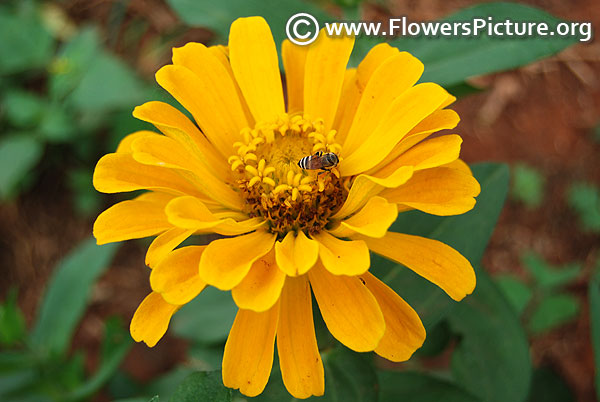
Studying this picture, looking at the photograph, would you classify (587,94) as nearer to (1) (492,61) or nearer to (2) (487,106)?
(2) (487,106)

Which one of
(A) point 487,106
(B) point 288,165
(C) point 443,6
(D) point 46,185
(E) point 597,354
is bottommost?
(E) point 597,354

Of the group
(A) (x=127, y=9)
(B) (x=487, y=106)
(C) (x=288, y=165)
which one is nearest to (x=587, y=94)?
(B) (x=487, y=106)

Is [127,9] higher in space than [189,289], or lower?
higher

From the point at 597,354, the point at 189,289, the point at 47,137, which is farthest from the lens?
the point at 47,137

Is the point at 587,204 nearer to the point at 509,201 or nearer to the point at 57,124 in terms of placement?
the point at 509,201

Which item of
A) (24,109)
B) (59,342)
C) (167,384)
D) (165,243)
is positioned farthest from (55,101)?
(165,243)

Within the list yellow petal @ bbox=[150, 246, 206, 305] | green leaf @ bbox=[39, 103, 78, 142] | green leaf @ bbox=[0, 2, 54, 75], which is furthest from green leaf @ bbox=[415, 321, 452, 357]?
green leaf @ bbox=[0, 2, 54, 75]

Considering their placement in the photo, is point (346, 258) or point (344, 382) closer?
point (346, 258)
